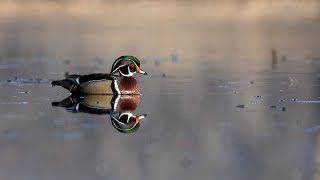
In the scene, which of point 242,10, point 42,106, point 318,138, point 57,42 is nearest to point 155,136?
point 318,138

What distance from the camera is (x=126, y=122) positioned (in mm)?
11039

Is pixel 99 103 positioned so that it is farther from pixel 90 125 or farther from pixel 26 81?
pixel 26 81

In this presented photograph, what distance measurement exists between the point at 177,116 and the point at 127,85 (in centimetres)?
212

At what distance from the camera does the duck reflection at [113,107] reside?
1092 cm

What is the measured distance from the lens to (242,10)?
35.2m

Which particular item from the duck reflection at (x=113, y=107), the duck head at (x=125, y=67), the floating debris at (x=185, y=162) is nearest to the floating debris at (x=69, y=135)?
the duck reflection at (x=113, y=107)

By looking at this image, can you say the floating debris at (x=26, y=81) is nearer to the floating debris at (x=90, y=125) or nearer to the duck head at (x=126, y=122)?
the duck head at (x=126, y=122)

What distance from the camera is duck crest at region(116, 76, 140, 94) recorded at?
13438mm

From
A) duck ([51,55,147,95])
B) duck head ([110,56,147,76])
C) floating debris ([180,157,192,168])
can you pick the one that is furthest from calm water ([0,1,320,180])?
duck head ([110,56,147,76])

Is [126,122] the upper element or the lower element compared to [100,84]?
lower

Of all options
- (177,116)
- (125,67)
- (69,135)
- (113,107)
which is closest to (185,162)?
(69,135)

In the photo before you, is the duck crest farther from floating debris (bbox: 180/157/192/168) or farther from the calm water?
floating debris (bbox: 180/157/192/168)

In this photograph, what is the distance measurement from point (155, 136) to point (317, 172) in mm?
2215

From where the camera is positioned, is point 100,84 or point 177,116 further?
point 100,84
